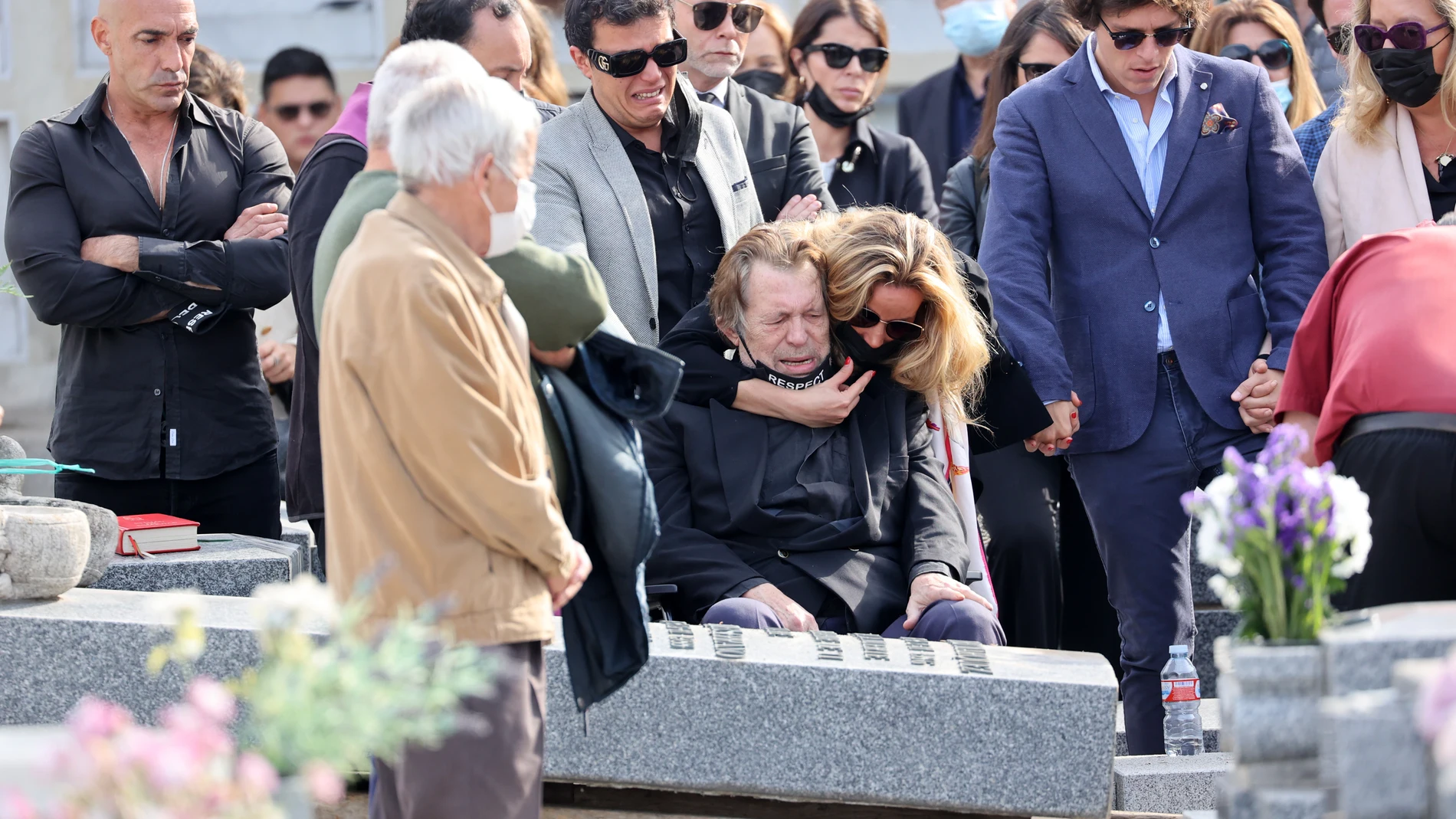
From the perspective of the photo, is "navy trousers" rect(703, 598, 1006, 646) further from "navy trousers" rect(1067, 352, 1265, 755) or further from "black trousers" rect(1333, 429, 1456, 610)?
"black trousers" rect(1333, 429, 1456, 610)

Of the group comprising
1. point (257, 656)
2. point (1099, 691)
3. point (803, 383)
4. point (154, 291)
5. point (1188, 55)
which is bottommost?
point (1099, 691)

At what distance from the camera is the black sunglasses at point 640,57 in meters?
4.50

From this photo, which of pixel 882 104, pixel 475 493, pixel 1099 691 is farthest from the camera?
pixel 882 104

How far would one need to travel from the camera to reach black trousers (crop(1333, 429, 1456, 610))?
3.20 meters

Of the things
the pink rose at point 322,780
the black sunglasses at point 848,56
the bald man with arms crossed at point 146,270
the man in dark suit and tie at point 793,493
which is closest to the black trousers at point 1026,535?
the man in dark suit and tie at point 793,493

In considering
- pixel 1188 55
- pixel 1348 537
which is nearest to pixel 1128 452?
pixel 1188 55

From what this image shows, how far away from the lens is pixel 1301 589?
250cm

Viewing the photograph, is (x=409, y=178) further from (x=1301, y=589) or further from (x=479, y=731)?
(x=1301, y=589)

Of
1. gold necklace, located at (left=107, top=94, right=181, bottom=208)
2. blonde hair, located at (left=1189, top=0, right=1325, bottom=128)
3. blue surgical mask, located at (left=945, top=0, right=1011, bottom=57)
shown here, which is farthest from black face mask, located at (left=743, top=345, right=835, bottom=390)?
blue surgical mask, located at (left=945, top=0, right=1011, bottom=57)

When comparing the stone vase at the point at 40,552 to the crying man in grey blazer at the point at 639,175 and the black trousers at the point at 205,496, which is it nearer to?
the black trousers at the point at 205,496

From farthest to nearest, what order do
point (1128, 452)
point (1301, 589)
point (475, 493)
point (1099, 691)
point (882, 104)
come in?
point (882, 104), point (1128, 452), point (1099, 691), point (475, 493), point (1301, 589)

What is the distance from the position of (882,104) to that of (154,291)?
5.26 metres

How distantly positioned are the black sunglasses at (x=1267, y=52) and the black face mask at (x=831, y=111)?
124cm

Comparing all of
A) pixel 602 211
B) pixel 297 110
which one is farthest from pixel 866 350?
pixel 297 110
